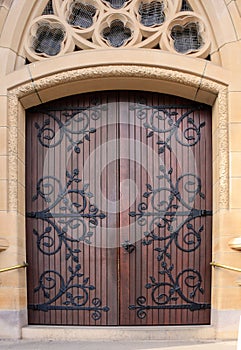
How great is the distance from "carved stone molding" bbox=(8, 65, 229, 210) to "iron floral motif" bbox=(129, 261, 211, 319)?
661 mm

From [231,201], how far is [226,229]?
214mm

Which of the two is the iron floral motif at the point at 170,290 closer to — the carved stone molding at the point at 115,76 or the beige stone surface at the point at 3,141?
the carved stone molding at the point at 115,76

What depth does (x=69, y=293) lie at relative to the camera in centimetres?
531

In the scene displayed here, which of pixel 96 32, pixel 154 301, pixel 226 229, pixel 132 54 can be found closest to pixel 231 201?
pixel 226 229

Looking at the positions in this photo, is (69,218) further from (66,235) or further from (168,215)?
(168,215)

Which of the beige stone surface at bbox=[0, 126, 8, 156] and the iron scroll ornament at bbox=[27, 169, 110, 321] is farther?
the iron scroll ornament at bbox=[27, 169, 110, 321]

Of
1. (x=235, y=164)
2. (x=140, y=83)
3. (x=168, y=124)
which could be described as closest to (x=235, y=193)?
(x=235, y=164)

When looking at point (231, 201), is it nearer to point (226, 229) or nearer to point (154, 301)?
point (226, 229)

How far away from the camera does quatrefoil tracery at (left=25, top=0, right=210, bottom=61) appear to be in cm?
521

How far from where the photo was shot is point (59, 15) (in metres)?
5.25

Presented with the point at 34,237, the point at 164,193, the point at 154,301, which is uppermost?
the point at 164,193

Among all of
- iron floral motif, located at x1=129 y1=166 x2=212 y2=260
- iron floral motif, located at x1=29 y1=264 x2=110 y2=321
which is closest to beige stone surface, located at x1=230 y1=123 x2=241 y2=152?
iron floral motif, located at x1=129 y1=166 x2=212 y2=260

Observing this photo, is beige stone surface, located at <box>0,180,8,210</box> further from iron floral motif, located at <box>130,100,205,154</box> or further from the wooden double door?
iron floral motif, located at <box>130,100,205,154</box>

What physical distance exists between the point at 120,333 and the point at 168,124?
1689mm
